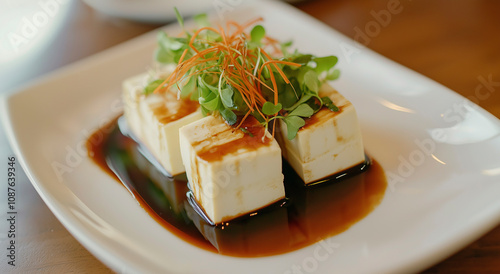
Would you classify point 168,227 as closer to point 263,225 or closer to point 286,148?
point 263,225

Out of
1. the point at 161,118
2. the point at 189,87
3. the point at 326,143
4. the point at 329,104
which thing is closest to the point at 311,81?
the point at 329,104

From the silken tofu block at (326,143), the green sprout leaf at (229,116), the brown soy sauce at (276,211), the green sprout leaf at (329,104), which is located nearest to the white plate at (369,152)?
the brown soy sauce at (276,211)

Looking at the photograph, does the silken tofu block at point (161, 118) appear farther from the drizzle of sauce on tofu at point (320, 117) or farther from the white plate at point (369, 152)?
the drizzle of sauce on tofu at point (320, 117)

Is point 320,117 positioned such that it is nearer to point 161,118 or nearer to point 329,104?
point 329,104

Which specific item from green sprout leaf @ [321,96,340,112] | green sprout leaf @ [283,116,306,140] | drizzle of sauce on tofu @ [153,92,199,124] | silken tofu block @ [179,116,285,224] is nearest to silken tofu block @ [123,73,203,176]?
drizzle of sauce on tofu @ [153,92,199,124]

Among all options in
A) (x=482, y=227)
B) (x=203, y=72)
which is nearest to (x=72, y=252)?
(x=203, y=72)

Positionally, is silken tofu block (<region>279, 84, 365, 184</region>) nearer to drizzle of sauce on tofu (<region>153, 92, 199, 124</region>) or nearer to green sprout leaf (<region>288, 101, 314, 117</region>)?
green sprout leaf (<region>288, 101, 314, 117</region>)

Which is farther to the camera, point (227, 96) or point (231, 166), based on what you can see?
point (227, 96)
